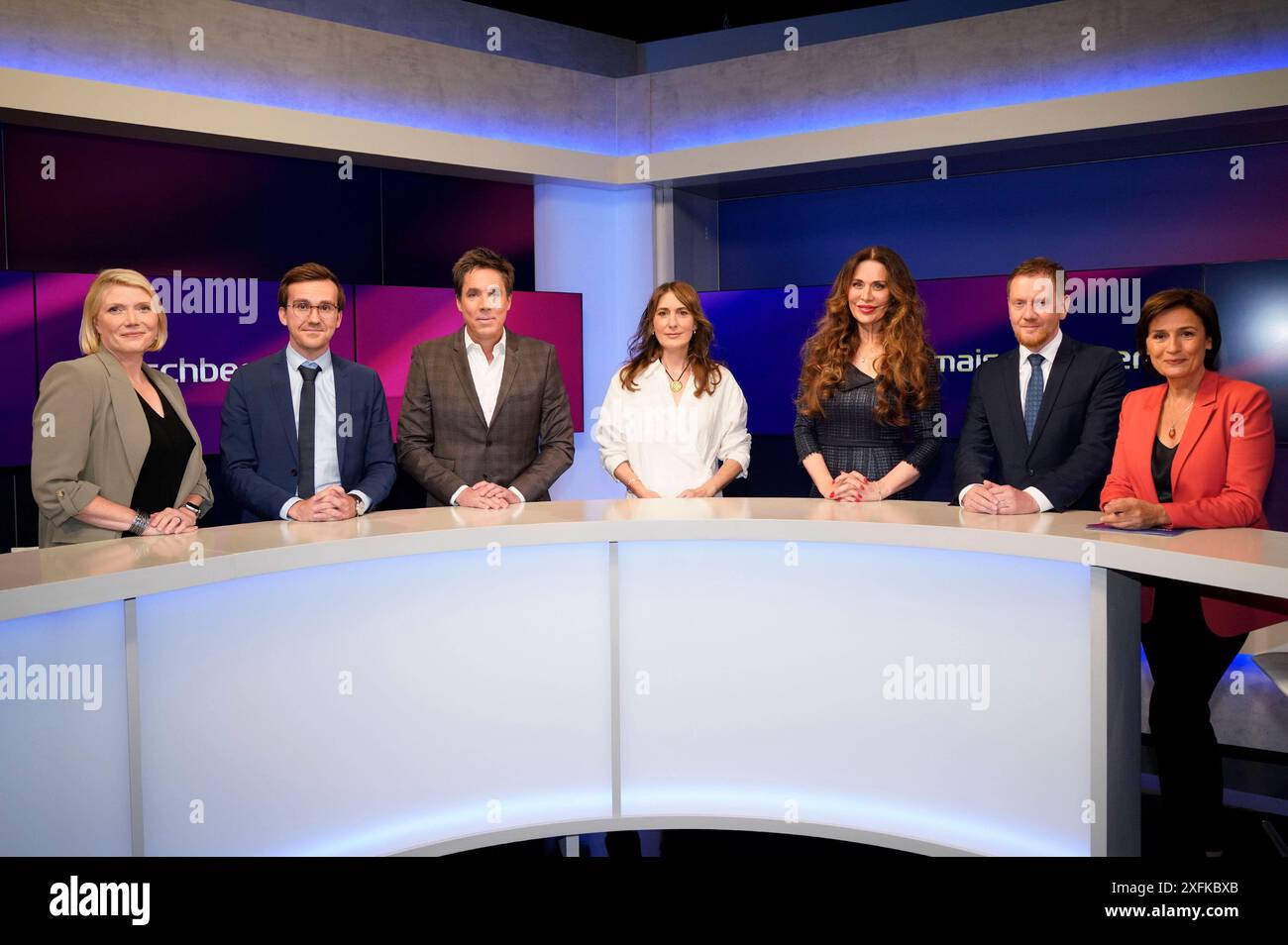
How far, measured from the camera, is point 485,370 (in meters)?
3.43

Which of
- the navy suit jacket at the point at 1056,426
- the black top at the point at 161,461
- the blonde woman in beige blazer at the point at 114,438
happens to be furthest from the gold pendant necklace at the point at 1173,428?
the black top at the point at 161,461

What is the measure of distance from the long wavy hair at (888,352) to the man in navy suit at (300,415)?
49.6 inches

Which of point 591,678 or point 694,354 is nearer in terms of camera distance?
point 591,678

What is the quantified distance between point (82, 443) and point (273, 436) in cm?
53

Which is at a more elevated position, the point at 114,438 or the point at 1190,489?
the point at 114,438

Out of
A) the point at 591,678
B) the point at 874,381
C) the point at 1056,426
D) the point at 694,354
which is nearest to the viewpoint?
the point at 591,678

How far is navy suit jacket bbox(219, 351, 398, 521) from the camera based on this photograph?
309 centimetres

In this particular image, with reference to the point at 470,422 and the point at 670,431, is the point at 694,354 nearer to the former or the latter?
the point at 670,431

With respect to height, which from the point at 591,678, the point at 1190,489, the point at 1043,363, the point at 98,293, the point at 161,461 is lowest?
the point at 591,678

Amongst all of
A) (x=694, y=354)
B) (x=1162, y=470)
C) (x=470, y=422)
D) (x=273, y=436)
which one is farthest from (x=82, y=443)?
(x=1162, y=470)

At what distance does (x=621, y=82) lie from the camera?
5.82m

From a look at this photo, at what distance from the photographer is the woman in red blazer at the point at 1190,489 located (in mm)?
→ 2568

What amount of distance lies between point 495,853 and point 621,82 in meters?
4.10

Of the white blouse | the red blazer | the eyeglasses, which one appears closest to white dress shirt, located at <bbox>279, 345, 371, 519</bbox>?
the eyeglasses
